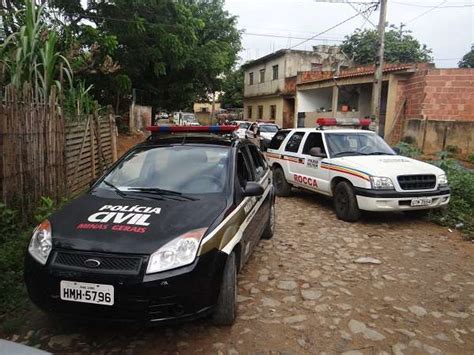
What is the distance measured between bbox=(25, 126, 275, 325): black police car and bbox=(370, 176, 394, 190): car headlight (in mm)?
2982

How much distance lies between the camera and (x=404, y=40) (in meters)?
36.7

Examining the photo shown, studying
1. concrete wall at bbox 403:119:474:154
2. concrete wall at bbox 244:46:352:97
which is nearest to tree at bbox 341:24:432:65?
concrete wall at bbox 244:46:352:97

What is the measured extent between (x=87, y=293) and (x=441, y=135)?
1338 centimetres

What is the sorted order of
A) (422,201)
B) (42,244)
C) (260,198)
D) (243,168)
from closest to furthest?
(42,244)
(243,168)
(260,198)
(422,201)

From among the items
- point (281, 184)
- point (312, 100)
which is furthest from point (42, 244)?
point (312, 100)

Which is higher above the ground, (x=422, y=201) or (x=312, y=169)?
(x=312, y=169)

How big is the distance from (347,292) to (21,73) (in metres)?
5.32

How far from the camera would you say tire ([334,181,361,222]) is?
6.66 meters

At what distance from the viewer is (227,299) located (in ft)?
10.6

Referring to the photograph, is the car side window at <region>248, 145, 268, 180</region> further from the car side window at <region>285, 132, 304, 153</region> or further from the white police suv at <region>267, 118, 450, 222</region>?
the car side window at <region>285, 132, 304, 153</region>

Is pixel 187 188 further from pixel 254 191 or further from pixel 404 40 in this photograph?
pixel 404 40

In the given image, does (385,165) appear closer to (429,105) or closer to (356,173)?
(356,173)

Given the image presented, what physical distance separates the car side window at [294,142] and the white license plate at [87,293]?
6334 millimetres

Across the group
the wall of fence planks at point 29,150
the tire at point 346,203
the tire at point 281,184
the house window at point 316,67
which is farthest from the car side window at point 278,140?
the house window at point 316,67
